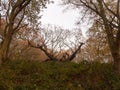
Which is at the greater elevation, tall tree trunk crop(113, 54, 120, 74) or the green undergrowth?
tall tree trunk crop(113, 54, 120, 74)

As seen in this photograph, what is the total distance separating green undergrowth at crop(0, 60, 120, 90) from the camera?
1700 cm

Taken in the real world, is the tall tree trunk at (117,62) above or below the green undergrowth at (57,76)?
above

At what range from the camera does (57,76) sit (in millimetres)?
18672

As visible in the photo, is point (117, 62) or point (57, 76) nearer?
point (57, 76)

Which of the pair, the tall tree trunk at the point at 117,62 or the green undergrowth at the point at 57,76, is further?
the tall tree trunk at the point at 117,62

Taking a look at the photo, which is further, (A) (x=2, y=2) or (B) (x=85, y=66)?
(A) (x=2, y=2)

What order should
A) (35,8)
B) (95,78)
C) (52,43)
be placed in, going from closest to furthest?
(95,78)
(35,8)
(52,43)

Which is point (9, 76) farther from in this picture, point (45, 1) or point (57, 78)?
point (45, 1)

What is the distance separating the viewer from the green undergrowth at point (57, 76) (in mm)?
17000

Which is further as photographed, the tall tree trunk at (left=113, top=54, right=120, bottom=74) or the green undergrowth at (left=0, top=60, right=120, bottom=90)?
the tall tree trunk at (left=113, top=54, right=120, bottom=74)

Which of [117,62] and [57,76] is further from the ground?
[117,62]

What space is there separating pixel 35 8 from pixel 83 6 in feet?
12.7

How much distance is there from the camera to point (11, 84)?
16453 mm

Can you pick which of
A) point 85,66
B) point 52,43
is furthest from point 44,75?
point 52,43
